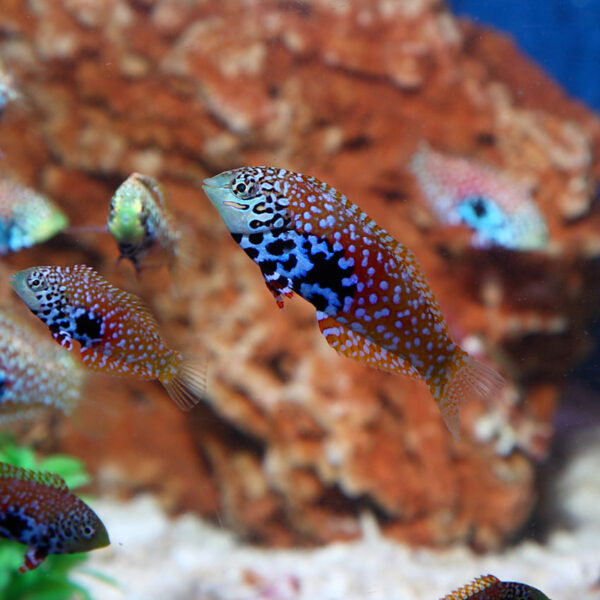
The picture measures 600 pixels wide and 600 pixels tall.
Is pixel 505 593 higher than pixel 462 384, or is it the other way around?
pixel 462 384

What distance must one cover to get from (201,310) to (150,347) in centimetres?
226

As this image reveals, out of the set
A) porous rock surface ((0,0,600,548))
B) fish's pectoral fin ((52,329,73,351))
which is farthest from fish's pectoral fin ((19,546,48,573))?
porous rock surface ((0,0,600,548))

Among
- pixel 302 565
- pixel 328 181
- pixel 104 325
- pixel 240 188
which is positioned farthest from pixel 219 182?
pixel 302 565

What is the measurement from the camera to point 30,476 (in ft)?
5.65

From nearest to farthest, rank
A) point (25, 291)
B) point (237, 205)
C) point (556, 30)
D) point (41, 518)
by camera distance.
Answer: point (237, 205), point (25, 291), point (41, 518), point (556, 30)

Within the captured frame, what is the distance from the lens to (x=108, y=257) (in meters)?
4.07

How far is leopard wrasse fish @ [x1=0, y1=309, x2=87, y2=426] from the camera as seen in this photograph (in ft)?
6.95

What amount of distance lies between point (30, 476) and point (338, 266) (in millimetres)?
1171

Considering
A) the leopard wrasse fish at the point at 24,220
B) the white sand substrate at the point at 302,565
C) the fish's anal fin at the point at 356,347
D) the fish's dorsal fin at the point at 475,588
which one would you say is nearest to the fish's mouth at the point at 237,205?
the fish's anal fin at the point at 356,347

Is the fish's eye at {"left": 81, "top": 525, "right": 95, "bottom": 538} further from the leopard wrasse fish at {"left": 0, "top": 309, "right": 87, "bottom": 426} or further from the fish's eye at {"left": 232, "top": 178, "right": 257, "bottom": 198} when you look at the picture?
the fish's eye at {"left": 232, "top": 178, "right": 257, "bottom": 198}

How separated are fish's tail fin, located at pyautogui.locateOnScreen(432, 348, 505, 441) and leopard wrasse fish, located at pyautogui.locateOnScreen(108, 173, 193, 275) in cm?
104

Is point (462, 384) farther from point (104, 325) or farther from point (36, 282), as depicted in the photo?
point (36, 282)

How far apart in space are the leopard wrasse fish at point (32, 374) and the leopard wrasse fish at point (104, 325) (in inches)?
30.0

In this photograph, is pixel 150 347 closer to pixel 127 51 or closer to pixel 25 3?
pixel 127 51
